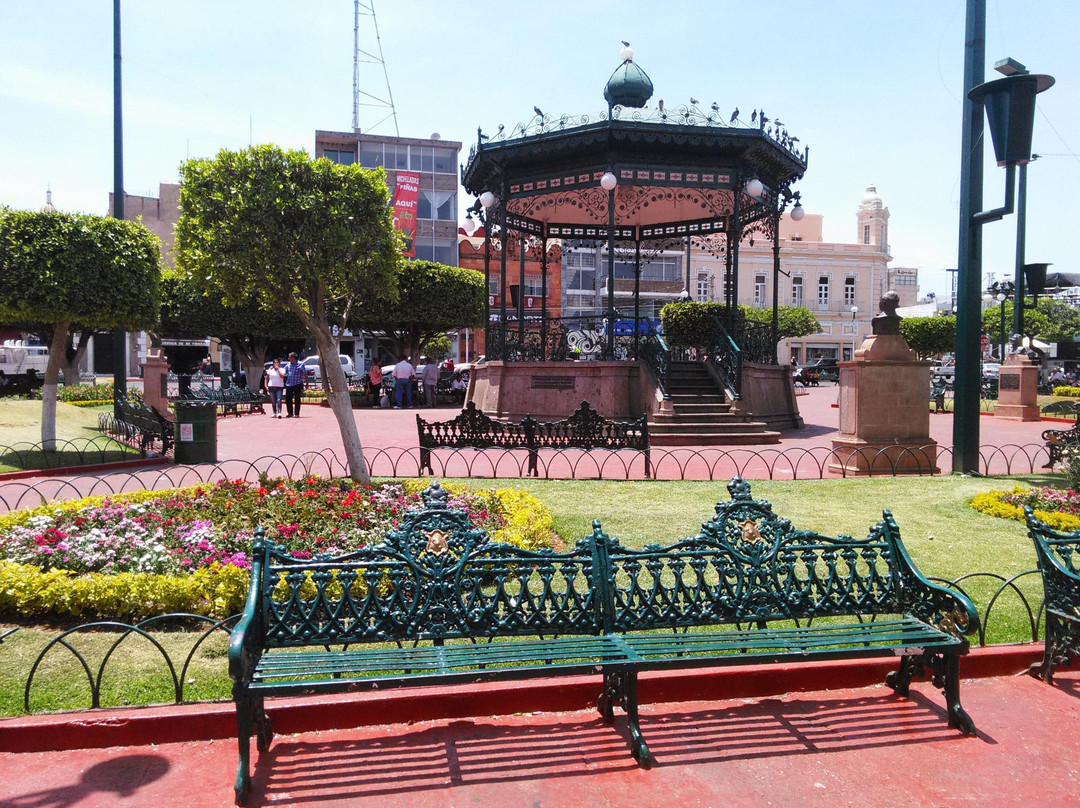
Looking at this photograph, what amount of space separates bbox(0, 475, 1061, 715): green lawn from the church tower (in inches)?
2161

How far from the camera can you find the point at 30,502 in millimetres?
8305

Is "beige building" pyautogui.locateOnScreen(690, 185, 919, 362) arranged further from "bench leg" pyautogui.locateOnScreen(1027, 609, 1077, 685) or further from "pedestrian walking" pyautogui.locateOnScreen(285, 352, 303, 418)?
Result: "bench leg" pyautogui.locateOnScreen(1027, 609, 1077, 685)

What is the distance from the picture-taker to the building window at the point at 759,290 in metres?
54.4

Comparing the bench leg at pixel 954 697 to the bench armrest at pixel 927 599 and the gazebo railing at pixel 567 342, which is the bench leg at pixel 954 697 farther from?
the gazebo railing at pixel 567 342

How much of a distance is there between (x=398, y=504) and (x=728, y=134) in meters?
11.1

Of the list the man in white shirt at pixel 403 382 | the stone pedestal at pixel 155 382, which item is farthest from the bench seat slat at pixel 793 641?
the man in white shirt at pixel 403 382

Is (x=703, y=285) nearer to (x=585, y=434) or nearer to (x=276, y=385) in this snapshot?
(x=276, y=385)

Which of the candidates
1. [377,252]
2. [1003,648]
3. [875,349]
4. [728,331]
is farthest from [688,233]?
[1003,648]

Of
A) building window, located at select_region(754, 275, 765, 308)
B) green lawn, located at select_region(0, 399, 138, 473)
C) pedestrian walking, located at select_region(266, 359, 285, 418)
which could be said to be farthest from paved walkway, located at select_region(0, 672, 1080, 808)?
building window, located at select_region(754, 275, 765, 308)

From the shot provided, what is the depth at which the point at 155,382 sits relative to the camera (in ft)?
54.3

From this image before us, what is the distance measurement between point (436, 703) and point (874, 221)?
62.6m

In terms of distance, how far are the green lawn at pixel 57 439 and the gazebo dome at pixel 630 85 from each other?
1145 cm

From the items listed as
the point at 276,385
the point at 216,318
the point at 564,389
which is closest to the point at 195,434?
the point at 564,389

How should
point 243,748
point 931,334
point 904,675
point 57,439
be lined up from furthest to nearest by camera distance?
point 931,334
point 57,439
point 904,675
point 243,748
